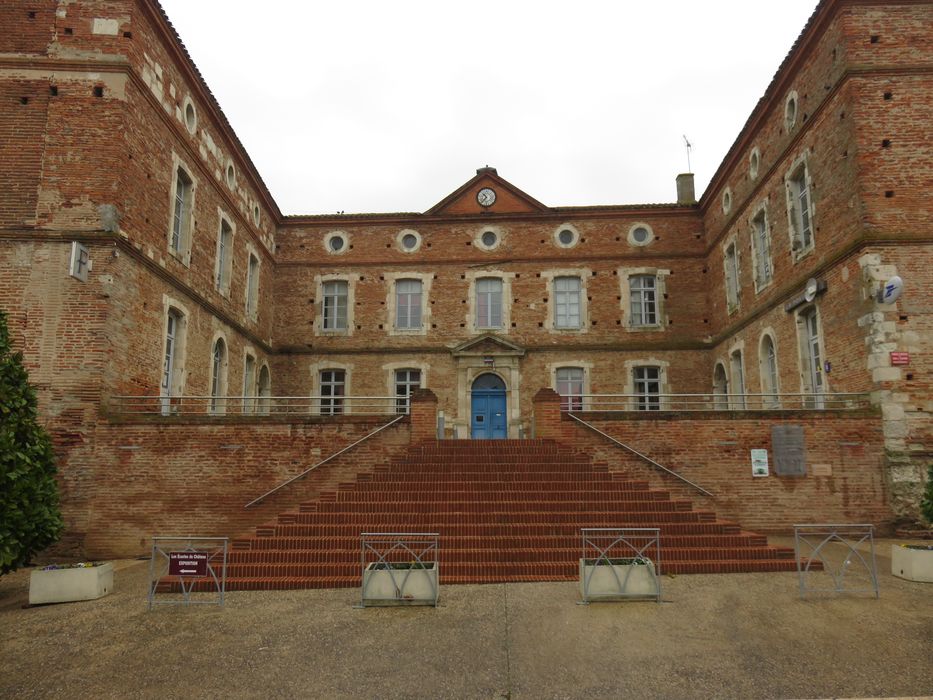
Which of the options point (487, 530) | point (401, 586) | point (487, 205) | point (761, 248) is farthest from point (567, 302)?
point (401, 586)

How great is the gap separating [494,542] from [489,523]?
0.49m

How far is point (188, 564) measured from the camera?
696 centimetres

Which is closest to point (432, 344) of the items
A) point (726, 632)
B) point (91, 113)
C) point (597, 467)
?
point (597, 467)

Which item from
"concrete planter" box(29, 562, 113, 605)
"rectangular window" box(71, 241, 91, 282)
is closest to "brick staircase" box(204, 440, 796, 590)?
"concrete planter" box(29, 562, 113, 605)

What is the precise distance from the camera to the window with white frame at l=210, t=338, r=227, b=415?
15489mm

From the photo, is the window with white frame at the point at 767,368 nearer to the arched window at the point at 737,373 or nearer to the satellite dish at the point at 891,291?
the arched window at the point at 737,373

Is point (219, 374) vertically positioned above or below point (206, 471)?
above

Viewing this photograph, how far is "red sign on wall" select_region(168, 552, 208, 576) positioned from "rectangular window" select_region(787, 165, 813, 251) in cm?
1358

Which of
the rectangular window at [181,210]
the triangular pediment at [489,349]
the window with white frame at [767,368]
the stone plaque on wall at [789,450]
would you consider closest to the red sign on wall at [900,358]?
the stone plaque on wall at [789,450]

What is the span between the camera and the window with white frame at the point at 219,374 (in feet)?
50.8

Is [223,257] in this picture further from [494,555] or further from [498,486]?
[494,555]

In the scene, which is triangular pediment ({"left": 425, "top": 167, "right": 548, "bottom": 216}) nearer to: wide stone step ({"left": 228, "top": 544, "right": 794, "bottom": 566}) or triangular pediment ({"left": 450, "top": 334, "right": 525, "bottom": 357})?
triangular pediment ({"left": 450, "top": 334, "right": 525, "bottom": 357})

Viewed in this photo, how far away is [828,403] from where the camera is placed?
12.6 metres

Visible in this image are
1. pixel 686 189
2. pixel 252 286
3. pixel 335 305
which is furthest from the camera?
pixel 686 189
